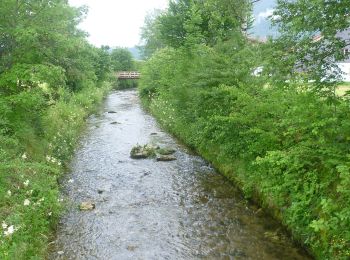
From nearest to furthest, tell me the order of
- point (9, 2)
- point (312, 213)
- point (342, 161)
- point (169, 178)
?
point (342, 161) < point (312, 213) < point (9, 2) < point (169, 178)

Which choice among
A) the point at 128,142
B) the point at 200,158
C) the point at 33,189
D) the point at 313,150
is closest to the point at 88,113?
the point at 128,142

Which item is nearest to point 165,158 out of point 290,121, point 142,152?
point 142,152

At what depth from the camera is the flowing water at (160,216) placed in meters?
8.72

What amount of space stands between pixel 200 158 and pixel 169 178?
3.27 metres

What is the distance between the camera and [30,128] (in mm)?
13375

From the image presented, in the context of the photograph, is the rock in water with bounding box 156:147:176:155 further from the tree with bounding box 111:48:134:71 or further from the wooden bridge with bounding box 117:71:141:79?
the tree with bounding box 111:48:134:71

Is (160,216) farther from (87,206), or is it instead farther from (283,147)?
(283,147)

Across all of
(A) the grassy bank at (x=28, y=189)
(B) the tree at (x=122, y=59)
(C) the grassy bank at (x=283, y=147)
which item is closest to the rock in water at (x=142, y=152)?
(C) the grassy bank at (x=283, y=147)

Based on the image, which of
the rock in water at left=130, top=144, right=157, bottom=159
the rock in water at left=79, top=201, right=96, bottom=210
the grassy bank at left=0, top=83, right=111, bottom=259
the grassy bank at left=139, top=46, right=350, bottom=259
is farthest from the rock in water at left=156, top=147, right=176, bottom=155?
the rock in water at left=79, top=201, right=96, bottom=210

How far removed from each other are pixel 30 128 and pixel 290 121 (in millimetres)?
9388

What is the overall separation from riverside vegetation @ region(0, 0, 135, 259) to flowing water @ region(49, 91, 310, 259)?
0.86m

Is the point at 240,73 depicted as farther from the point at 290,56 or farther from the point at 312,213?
the point at 312,213

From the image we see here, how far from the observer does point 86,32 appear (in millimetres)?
31641

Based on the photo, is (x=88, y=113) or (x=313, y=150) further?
(x=88, y=113)
